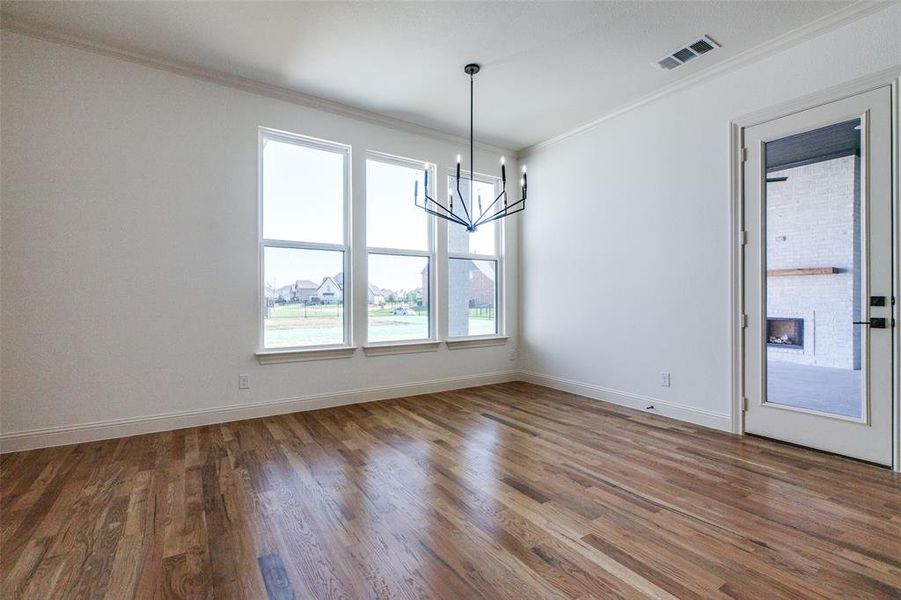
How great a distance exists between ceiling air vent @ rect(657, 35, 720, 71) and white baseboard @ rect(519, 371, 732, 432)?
2929 mm

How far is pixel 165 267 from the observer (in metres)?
3.50

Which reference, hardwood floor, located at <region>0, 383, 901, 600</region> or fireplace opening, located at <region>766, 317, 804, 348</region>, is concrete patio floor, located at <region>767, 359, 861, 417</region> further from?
hardwood floor, located at <region>0, 383, 901, 600</region>

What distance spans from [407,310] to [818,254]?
3.69 meters

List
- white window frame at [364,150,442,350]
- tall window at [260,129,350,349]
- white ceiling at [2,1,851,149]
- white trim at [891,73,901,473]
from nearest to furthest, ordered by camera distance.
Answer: white trim at [891,73,901,473], white ceiling at [2,1,851,149], tall window at [260,129,350,349], white window frame at [364,150,442,350]

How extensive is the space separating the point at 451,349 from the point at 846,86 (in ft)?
13.4

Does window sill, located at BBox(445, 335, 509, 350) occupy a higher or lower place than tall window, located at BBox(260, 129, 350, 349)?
lower

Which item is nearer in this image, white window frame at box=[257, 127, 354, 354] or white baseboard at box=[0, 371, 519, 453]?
white baseboard at box=[0, 371, 519, 453]

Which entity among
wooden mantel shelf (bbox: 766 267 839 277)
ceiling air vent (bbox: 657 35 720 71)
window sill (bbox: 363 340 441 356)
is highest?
ceiling air vent (bbox: 657 35 720 71)

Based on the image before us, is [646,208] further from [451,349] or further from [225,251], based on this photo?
[225,251]

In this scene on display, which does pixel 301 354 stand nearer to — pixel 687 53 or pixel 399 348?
pixel 399 348

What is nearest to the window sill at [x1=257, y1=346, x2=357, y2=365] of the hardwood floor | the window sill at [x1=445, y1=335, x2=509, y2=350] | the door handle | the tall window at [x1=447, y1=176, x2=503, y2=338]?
the hardwood floor

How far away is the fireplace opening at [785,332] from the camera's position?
3.10 metres

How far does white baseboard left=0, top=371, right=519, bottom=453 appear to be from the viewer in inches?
121

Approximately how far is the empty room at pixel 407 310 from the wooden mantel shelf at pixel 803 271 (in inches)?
0.8
